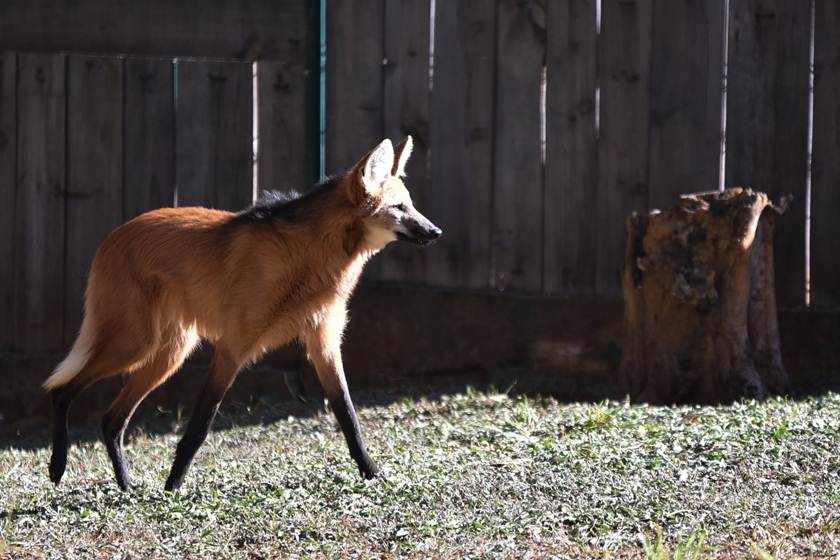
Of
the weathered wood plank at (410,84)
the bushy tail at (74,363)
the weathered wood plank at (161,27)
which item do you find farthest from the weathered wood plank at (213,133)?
the bushy tail at (74,363)

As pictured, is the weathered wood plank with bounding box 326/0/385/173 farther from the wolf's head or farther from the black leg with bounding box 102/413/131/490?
the black leg with bounding box 102/413/131/490

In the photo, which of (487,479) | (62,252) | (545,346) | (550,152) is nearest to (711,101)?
(550,152)

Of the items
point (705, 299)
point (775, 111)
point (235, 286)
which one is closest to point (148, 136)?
point (235, 286)

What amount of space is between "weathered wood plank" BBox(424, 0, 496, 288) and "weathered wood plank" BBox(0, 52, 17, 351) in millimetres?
2093

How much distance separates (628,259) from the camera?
573 centimetres

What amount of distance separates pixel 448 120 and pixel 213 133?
1.20 metres

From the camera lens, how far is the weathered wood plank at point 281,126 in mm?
6332

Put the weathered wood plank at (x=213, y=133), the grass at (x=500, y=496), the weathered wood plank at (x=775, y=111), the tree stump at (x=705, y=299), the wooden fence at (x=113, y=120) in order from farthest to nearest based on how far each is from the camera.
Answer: the weathered wood plank at (x=213, y=133) → the wooden fence at (x=113, y=120) → the weathered wood plank at (x=775, y=111) → the tree stump at (x=705, y=299) → the grass at (x=500, y=496)

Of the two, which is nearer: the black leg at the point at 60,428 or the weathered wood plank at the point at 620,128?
the black leg at the point at 60,428

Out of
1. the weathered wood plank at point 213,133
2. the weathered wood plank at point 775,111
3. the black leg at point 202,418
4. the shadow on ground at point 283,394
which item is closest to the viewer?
the black leg at point 202,418

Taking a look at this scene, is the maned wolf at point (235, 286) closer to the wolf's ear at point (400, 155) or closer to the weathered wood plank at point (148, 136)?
the wolf's ear at point (400, 155)

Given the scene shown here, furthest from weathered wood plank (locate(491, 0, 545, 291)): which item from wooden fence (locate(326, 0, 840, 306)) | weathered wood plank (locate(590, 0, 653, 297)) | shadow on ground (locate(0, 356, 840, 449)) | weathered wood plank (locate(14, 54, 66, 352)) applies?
weathered wood plank (locate(14, 54, 66, 352))

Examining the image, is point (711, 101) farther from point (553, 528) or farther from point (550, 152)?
point (553, 528)

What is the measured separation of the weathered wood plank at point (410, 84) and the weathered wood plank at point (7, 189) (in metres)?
1.87
